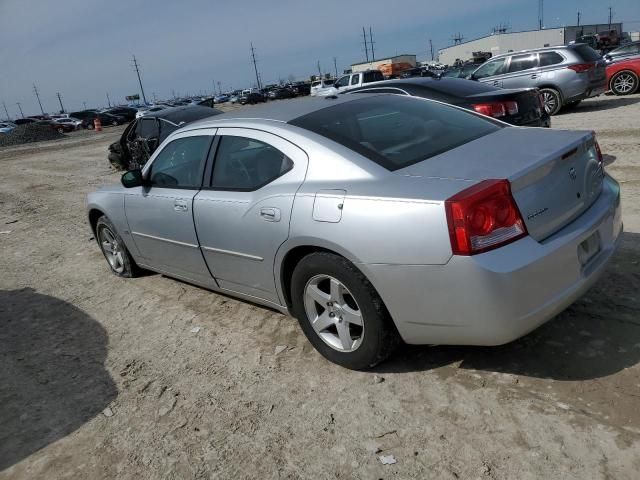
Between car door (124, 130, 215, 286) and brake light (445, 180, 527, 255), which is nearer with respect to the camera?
brake light (445, 180, 527, 255)

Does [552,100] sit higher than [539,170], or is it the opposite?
[539,170]

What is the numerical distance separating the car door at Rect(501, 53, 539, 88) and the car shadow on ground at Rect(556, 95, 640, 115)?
113 cm

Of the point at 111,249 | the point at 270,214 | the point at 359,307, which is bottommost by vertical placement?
the point at 111,249

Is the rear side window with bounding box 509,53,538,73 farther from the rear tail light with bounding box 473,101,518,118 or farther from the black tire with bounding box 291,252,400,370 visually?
the black tire with bounding box 291,252,400,370

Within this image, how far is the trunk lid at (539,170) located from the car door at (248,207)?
0.79 m

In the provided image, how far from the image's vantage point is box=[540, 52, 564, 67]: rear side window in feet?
41.6

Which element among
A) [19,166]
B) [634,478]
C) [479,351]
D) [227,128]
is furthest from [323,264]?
[19,166]

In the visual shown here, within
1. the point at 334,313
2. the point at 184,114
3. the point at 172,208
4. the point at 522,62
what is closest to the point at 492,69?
the point at 522,62

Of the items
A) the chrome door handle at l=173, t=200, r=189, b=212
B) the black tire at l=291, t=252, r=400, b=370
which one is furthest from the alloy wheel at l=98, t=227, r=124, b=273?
the black tire at l=291, t=252, r=400, b=370

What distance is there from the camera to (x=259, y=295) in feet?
12.0

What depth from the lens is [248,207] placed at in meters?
3.44

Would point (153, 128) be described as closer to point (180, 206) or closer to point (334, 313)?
point (180, 206)

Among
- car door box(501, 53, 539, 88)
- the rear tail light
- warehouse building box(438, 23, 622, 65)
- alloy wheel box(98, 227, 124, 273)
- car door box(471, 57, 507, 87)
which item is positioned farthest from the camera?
warehouse building box(438, 23, 622, 65)

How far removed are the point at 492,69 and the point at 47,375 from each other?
13.3 metres
